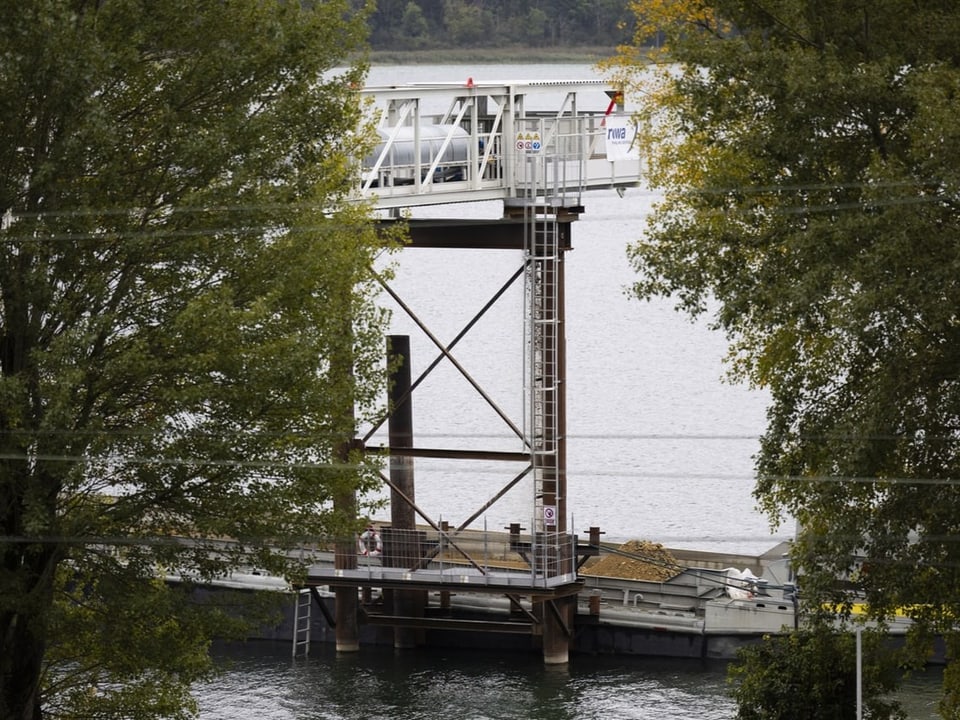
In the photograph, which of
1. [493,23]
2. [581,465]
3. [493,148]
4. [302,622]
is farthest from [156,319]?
[581,465]

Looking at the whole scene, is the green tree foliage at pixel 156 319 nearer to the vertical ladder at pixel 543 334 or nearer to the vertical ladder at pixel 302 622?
the vertical ladder at pixel 543 334

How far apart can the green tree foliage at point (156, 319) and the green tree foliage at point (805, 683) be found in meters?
4.63

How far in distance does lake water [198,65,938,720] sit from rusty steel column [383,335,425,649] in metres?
0.71

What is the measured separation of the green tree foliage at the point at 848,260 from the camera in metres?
15.3

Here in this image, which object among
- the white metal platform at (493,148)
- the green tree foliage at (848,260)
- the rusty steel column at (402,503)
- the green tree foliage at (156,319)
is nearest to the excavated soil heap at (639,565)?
the rusty steel column at (402,503)

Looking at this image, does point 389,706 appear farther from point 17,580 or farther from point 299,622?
point 17,580

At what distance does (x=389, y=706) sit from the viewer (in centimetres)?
2748

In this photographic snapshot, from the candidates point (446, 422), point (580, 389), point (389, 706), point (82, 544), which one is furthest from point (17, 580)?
point (580, 389)

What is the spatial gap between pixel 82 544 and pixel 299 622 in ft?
50.3

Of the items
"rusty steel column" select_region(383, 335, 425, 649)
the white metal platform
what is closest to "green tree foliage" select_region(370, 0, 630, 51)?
the white metal platform

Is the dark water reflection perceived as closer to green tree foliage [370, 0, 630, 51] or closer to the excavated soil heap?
the excavated soil heap

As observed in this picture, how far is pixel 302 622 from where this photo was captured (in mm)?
31609

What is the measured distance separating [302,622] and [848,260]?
59.7ft

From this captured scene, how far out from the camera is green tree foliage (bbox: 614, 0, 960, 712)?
15.3m
